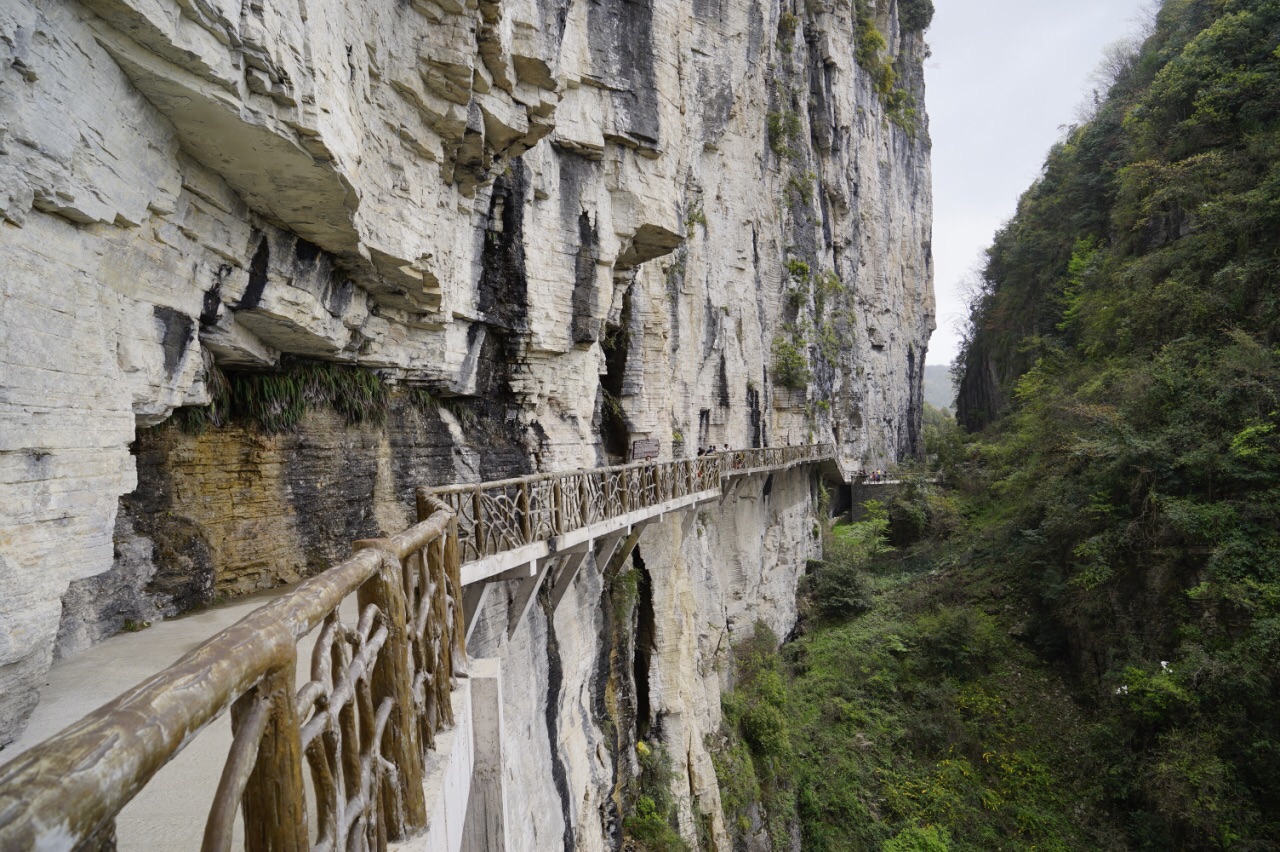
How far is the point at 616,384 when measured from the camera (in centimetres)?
1219

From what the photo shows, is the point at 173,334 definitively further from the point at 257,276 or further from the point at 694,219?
the point at 694,219

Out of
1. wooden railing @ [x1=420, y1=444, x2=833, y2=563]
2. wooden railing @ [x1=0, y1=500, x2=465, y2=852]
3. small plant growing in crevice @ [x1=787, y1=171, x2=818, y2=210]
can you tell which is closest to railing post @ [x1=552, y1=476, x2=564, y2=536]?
wooden railing @ [x1=420, y1=444, x2=833, y2=563]

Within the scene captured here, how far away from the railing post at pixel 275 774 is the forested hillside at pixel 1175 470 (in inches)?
523

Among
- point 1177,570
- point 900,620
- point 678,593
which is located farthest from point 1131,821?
point 678,593

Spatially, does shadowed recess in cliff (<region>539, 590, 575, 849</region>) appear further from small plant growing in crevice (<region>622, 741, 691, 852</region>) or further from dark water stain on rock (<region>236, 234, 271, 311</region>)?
Result: dark water stain on rock (<region>236, 234, 271, 311</region>)

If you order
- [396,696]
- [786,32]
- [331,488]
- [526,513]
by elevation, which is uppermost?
[786,32]

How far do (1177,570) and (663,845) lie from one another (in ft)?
35.8

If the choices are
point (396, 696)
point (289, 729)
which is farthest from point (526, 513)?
point (289, 729)

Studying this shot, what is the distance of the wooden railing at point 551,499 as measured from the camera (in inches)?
218

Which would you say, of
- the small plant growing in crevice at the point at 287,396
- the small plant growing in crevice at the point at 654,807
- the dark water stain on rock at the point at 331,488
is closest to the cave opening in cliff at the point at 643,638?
the small plant growing in crevice at the point at 654,807

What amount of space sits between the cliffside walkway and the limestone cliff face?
2.14m

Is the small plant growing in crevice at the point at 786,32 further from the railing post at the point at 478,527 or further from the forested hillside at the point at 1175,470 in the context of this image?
the railing post at the point at 478,527

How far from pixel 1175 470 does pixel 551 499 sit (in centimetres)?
1303

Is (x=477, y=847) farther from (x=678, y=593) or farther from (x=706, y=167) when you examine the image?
(x=706, y=167)
